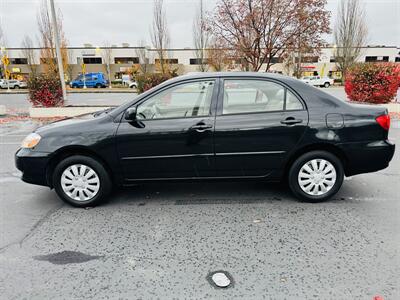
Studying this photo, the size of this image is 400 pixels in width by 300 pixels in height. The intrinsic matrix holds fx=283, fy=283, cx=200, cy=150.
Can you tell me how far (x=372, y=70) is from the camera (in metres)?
11.0

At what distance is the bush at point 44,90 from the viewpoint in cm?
1160

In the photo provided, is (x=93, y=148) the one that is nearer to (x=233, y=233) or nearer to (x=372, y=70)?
(x=233, y=233)

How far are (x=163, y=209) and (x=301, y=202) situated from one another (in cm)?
178

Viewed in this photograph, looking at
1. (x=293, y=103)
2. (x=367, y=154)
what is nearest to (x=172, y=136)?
(x=293, y=103)

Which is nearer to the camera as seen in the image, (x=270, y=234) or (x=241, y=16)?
(x=270, y=234)

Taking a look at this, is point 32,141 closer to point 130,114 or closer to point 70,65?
point 130,114

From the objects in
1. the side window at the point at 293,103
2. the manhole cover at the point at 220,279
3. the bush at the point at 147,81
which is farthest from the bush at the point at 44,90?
the manhole cover at the point at 220,279

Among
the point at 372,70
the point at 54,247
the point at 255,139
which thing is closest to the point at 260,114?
the point at 255,139

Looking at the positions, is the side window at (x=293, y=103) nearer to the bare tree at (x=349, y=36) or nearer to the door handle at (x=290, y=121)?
the door handle at (x=290, y=121)

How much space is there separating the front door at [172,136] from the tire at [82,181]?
1.01ft

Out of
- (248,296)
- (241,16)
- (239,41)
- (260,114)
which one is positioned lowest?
(248,296)

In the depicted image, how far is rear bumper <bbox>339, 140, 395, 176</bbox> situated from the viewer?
3.55 m

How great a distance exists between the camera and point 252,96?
360 centimetres

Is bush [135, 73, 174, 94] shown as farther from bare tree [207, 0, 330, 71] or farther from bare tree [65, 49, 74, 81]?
bare tree [65, 49, 74, 81]
